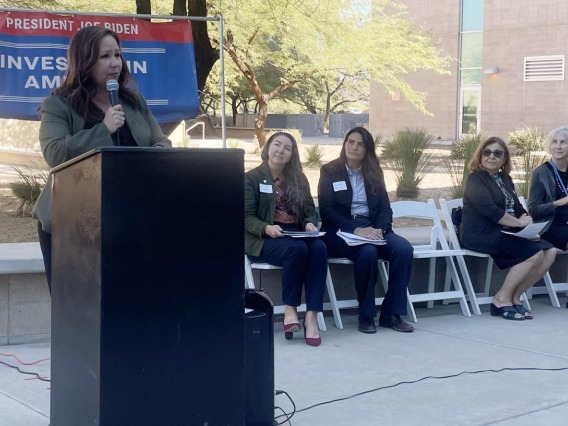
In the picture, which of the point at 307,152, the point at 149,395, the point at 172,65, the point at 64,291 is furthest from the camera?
the point at 307,152

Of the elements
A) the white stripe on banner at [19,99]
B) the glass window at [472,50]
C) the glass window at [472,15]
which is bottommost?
the white stripe on banner at [19,99]

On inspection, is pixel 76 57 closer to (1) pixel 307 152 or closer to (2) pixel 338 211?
(2) pixel 338 211

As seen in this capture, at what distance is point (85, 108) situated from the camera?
3734 mm

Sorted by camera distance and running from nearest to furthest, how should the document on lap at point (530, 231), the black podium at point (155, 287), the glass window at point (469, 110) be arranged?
1. the black podium at point (155, 287)
2. the document on lap at point (530, 231)
3. the glass window at point (469, 110)

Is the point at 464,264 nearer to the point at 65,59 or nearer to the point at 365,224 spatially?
the point at 365,224

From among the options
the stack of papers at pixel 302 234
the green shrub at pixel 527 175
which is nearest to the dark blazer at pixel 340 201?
the stack of papers at pixel 302 234

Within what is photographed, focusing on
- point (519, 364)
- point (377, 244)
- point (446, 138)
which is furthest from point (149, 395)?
point (446, 138)

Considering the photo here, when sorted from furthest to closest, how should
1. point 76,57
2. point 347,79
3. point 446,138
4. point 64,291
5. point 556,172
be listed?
point 446,138, point 347,79, point 556,172, point 76,57, point 64,291

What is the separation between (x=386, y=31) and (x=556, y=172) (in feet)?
47.5

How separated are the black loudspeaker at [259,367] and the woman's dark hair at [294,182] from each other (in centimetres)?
278

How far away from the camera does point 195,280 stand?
10.2 feet

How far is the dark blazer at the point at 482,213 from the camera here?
7.27 m

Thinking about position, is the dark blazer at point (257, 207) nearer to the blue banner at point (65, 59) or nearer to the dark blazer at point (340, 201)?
the dark blazer at point (340, 201)

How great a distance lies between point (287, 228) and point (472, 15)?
102 ft
